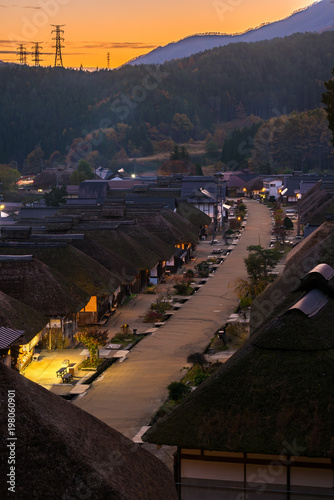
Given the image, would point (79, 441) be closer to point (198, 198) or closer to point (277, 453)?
point (277, 453)

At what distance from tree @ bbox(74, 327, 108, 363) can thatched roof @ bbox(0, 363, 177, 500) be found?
59.7 feet

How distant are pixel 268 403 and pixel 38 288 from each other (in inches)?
873

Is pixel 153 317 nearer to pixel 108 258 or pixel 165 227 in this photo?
pixel 108 258

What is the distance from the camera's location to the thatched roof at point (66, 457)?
1538cm

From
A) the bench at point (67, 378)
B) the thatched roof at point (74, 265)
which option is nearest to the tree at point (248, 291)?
the thatched roof at point (74, 265)

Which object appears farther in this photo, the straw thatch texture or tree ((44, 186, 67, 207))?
tree ((44, 186, 67, 207))

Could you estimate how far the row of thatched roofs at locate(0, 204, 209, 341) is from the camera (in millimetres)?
38375

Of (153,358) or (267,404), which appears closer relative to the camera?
(267,404)

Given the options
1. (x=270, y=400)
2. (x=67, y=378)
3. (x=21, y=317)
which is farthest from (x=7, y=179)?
(x=270, y=400)

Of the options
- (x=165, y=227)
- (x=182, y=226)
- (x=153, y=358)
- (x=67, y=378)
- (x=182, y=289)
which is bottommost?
(x=182, y=289)

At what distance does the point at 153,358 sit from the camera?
38.4 m

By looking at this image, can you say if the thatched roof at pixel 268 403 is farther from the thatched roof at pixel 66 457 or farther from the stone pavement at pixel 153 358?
the stone pavement at pixel 153 358

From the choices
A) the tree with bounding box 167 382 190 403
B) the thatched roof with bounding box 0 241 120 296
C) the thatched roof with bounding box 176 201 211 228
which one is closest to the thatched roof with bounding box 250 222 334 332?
the tree with bounding box 167 382 190 403

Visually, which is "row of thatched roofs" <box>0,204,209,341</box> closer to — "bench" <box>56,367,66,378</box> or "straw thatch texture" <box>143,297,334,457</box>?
"bench" <box>56,367,66,378</box>
